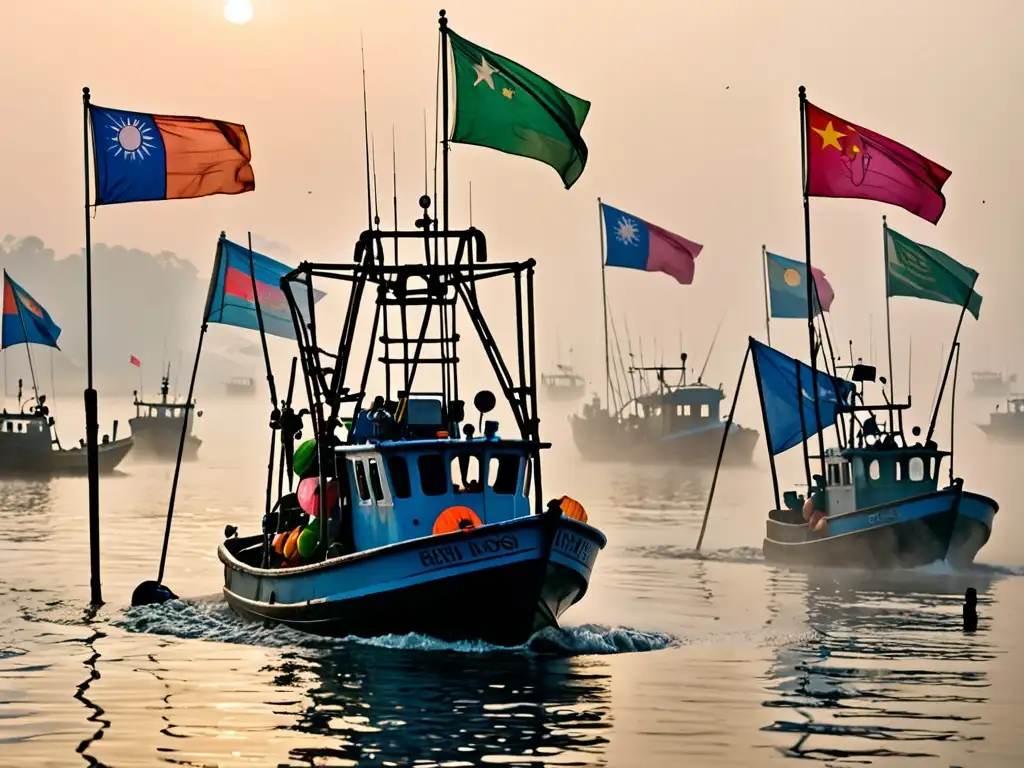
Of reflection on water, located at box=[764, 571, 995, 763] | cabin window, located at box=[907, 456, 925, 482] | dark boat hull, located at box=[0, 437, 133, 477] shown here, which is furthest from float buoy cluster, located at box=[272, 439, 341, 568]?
dark boat hull, located at box=[0, 437, 133, 477]

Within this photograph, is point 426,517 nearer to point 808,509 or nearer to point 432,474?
point 432,474

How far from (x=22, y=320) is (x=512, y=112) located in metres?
46.2

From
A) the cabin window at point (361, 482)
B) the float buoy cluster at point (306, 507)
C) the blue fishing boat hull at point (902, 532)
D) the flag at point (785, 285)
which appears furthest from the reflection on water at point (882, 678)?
the flag at point (785, 285)

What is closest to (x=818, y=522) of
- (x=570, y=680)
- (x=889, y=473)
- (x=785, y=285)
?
(x=889, y=473)

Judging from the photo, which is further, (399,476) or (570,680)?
(399,476)

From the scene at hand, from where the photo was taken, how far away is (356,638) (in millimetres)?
29703

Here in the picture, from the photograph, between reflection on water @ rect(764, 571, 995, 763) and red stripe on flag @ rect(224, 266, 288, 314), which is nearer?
reflection on water @ rect(764, 571, 995, 763)

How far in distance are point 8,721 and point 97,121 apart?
15287mm

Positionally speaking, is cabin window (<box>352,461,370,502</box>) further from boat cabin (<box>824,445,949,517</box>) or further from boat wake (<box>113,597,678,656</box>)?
boat cabin (<box>824,445,949,517</box>)

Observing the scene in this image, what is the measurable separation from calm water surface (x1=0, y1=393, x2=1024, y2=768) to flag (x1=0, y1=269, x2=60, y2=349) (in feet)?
95.5

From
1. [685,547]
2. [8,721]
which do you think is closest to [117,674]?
[8,721]

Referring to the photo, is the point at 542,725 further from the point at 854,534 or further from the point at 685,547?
the point at 685,547

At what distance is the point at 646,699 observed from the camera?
80.3 ft

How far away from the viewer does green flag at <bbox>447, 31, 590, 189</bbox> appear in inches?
1293
